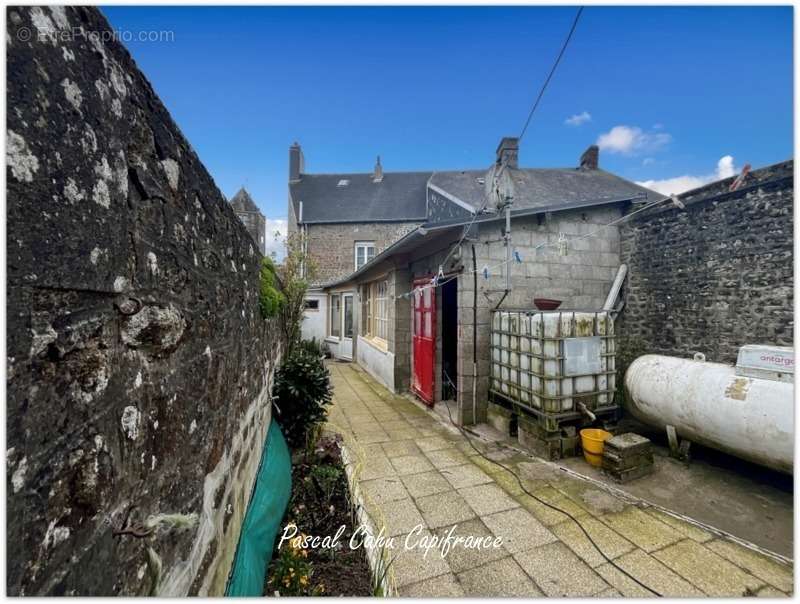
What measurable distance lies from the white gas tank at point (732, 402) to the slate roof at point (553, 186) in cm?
621

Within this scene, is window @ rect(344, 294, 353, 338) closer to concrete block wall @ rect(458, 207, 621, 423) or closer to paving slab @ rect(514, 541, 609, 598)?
concrete block wall @ rect(458, 207, 621, 423)

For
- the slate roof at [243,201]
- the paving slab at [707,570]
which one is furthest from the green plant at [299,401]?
the slate roof at [243,201]

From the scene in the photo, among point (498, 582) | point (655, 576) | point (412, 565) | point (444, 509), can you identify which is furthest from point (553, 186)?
point (412, 565)

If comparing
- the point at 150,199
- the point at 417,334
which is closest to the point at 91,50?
the point at 150,199

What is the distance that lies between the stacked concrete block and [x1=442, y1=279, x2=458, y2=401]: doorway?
310cm

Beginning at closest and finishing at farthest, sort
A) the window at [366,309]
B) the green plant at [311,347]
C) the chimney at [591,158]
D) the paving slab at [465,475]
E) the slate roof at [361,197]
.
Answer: the paving slab at [465,475] → the green plant at [311,347] → the window at [366,309] → the chimney at [591,158] → the slate roof at [361,197]

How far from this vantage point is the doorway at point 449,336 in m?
6.67

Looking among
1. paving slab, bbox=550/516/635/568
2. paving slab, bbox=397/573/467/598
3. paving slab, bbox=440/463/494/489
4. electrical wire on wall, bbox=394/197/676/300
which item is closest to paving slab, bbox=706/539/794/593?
paving slab, bbox=550/516/635/568

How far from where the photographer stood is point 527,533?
2.84 m

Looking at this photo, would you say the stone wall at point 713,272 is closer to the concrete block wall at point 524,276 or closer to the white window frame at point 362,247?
the concrete block wall at point 524,276

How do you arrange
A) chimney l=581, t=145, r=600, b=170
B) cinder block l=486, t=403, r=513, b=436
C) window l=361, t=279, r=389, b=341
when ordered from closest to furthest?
cinder block l=486, t=403, r=513, b=436, window l=361, t=279, r=389, b=341, chimney l=581, t=145, r=600, b=170

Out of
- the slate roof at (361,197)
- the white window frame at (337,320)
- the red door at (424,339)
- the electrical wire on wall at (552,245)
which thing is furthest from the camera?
the slate roof at (361,197)

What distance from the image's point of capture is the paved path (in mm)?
2330

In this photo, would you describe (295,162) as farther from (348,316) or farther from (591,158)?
(591,158)
